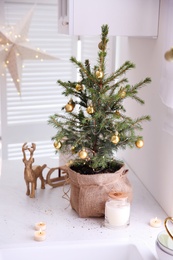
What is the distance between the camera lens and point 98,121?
4.08 ft

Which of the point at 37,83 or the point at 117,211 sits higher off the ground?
the point at 37,83

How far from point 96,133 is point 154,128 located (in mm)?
358

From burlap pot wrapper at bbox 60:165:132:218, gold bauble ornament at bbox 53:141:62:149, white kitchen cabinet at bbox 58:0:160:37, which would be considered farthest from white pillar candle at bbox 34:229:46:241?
white kitchen cabinet at bbox 58:0:160:37

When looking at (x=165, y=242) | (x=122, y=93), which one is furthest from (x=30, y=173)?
(x=165, y=242)

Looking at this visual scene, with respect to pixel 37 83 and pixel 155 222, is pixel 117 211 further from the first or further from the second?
pixel 37 83

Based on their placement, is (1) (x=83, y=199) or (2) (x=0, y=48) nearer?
(1) (x=83, y=199)

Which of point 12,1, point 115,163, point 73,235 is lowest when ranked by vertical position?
point 73,235

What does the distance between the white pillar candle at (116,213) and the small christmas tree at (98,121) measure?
13 centimetres

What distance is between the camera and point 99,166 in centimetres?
130

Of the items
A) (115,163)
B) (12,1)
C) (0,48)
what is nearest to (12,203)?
(115,163)

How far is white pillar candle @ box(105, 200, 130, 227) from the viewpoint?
121 centimetres

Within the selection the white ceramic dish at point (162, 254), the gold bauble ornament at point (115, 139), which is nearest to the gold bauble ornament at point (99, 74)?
the gold bauble ornament at point (115, 139)

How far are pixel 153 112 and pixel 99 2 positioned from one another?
48 centimetres

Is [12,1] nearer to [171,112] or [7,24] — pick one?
[7,24]
